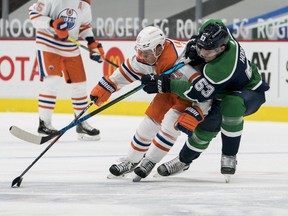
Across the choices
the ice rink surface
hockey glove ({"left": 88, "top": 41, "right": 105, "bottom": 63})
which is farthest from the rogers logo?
the ice rink surface

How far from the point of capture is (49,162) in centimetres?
552

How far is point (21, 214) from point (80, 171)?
55.9 inches

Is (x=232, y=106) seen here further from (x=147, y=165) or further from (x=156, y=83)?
(x=147, y=165)

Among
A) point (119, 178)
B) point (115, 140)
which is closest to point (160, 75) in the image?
point (119, 178)

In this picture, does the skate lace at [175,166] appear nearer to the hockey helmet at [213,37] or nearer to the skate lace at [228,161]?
the skate lace at [228,161]

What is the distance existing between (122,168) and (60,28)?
2.34 metres

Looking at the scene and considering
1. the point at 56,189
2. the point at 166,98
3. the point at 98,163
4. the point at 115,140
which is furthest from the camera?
the point at 115,140

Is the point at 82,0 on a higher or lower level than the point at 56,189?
higher

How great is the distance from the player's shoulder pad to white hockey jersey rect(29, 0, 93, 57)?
262cm

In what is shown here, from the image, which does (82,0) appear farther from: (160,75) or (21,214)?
(21,214)

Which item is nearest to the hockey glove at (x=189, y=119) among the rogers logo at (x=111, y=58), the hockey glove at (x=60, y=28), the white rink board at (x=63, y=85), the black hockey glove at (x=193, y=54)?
the black hockey glove at (x=193, y=54)

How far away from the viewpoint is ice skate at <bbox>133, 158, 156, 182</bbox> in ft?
15.3

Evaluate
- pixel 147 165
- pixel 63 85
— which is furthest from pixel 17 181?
pixel 63 85

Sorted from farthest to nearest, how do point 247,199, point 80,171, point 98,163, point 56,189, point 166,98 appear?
point 98,163
point 80,171
point 166,98
point 56,189
point 247,199
